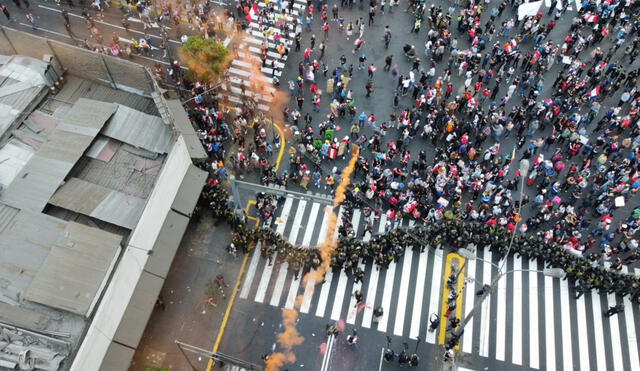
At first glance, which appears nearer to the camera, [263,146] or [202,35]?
[263,146]

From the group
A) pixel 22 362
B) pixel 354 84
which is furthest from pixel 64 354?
pixel 354 84

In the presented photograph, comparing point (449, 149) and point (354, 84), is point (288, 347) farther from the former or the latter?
point (354, 84)

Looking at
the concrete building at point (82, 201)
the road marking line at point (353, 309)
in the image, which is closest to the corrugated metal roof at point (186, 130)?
the concrete building at point (82, 201)

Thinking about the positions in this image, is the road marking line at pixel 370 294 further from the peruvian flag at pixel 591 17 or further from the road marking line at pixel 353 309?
the peruvian flag at pixel 591 17

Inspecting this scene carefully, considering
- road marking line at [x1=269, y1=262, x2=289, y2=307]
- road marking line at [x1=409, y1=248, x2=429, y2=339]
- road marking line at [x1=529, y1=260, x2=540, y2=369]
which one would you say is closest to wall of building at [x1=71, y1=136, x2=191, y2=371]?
road marking line at [x1=269, y1=262, x2=289, y2=307]

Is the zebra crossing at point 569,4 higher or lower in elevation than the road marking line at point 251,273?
higher
